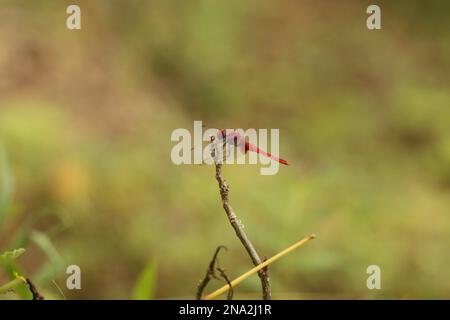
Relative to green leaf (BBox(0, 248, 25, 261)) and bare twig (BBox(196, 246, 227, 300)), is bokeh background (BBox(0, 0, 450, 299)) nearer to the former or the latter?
bare twig (BBox(196, 246, 227, 300))


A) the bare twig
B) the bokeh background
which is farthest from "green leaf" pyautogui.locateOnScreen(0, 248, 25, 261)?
the bokeh background

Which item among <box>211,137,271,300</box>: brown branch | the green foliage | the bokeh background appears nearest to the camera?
<box>211,137,271,300</box>: brown branch

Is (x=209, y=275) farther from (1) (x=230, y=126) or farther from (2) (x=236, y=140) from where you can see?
(1) (x=230, y=126)

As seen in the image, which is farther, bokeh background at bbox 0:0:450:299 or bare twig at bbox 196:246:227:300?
bokeh background at bbox 0:0:450:299

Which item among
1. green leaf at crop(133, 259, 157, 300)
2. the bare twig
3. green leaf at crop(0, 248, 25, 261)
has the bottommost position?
green leaf at crop(133, 259, 157, 300)

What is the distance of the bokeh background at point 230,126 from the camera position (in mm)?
2340

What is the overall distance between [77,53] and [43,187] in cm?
109

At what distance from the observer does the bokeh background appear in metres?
2.34

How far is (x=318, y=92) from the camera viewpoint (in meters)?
3.76

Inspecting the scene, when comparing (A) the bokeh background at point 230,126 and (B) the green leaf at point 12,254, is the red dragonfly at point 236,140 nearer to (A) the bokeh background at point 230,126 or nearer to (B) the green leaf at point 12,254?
(B) the green leaf at point 12,254

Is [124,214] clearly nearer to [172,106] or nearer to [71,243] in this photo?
[71,243]

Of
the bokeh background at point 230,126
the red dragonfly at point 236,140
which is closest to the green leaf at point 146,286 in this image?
the red dragonfly at point 236,140

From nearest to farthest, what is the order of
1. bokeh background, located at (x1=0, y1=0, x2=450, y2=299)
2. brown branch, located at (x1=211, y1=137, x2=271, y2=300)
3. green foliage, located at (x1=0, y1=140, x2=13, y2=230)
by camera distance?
brown branch, located at (x1=211, y1=137, x2=271, y2=300) < green foliage, located at (x1=0, y1=140, x2=13, y2=230) < bokeh background, located at (x1=0, y1=0, x2=450, y2=299)
